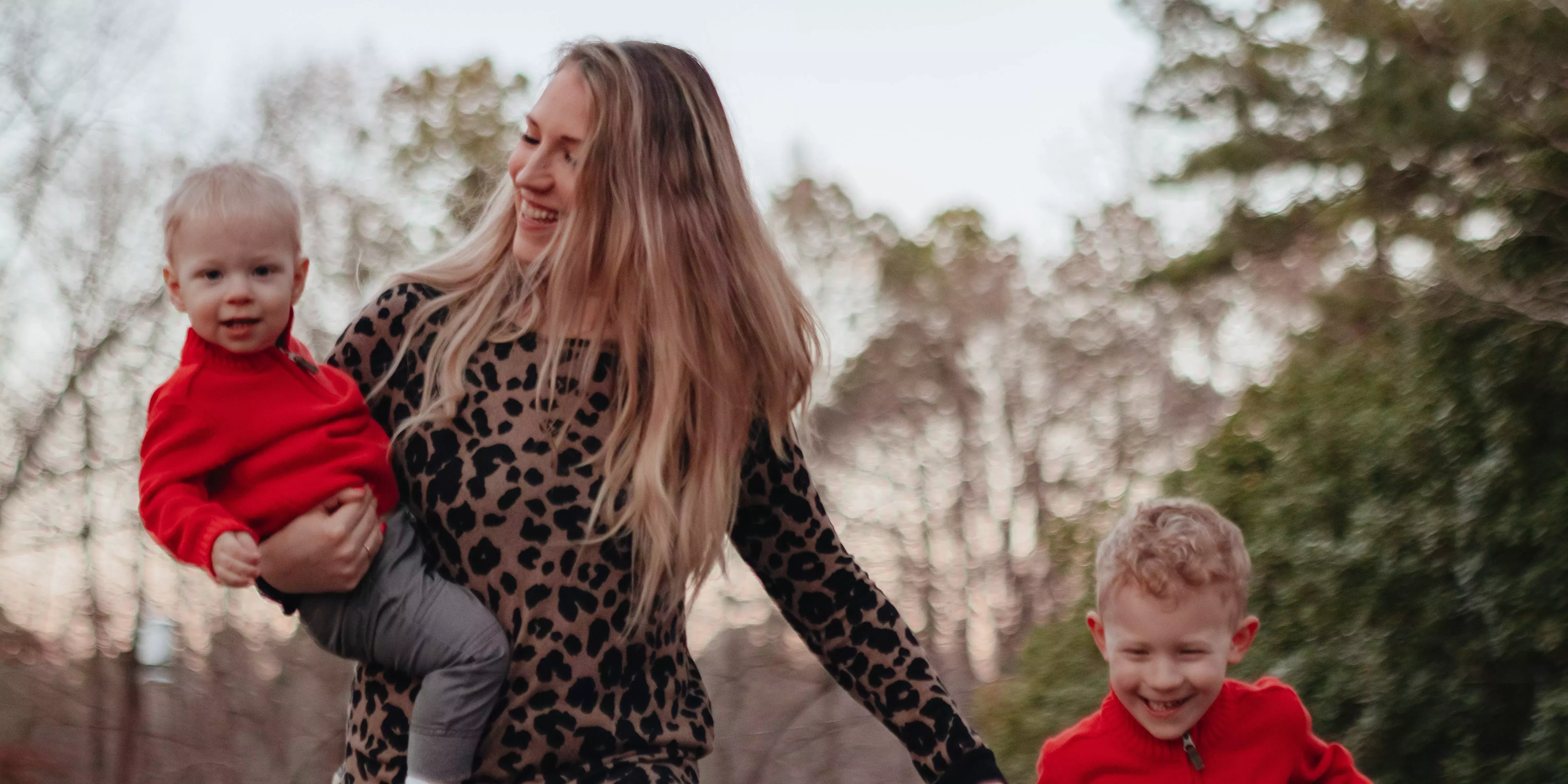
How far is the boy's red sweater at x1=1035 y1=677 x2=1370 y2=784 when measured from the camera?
2.59 metres

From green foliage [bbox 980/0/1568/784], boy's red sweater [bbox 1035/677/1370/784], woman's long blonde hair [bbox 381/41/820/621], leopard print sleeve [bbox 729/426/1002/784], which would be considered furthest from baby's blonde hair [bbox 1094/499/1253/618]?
green foliage [bbox 980/0/1568/784]

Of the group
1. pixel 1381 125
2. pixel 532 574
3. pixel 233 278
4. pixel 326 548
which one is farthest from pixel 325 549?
pixel 1381 125

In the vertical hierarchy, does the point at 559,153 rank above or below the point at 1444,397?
above

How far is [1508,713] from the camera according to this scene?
198 inches

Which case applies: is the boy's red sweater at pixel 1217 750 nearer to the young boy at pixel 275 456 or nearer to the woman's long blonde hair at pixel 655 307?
the woman's long blonde hair at pixel 655 307

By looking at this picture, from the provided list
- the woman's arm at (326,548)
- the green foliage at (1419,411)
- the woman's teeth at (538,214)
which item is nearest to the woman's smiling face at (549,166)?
the woman's teeth at (538,214)

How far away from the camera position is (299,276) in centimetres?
229

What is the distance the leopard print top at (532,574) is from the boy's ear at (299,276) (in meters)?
0.14

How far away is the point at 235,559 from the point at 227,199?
52 centimetres

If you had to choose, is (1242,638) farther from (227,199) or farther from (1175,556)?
(227,199)

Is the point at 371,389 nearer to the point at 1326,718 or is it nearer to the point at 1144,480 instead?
the point at 1326,718

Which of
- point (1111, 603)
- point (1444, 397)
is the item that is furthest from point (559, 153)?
point (1444, 397)

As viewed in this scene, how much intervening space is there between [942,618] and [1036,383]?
2025 mm

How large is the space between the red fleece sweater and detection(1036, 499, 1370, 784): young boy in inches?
48.1
